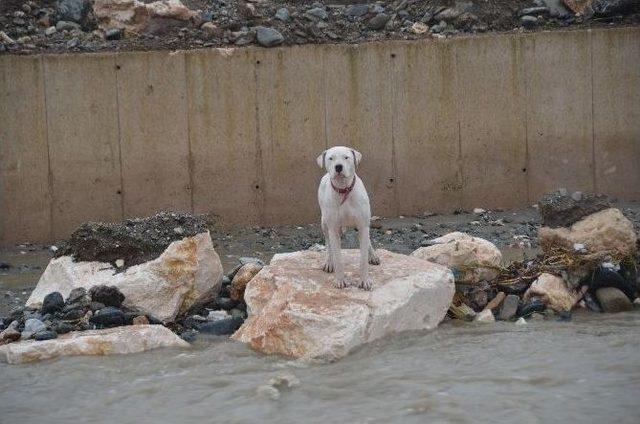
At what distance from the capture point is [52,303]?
11.1 meters

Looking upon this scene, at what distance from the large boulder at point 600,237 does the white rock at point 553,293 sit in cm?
40

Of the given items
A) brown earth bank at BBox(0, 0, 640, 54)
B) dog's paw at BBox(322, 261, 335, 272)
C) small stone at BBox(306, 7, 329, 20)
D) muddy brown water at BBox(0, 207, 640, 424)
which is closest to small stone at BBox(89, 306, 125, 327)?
muddy brown water at BBox(0, 207, 640, 424)

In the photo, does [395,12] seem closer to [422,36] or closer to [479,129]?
[422,36]

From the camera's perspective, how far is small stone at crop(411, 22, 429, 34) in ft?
58.7

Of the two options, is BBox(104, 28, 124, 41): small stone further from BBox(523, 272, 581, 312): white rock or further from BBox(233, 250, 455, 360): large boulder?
BBox(523, 272, 581, 312): white rock

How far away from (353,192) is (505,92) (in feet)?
25.0

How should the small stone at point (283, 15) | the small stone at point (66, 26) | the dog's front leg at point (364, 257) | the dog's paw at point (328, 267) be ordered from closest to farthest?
the dog's front leg at point (364, 257)
the dog's paw at point (328, 267)
the small stone at point (283, 15)
the small stone at point (66, 26)

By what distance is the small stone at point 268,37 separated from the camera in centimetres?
1698

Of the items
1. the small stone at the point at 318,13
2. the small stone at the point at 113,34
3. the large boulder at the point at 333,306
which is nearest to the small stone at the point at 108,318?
the large boulder at the point at 333,306

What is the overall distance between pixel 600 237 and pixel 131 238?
194 inches

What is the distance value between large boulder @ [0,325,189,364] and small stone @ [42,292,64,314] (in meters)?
0.89

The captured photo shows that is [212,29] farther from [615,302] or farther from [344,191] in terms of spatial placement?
[615,302]

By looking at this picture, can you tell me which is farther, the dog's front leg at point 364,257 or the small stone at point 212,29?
the small stone at point 212,29

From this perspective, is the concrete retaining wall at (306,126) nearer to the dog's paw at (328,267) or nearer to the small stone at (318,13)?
the small stone at (318,13)
